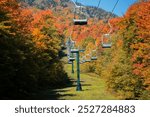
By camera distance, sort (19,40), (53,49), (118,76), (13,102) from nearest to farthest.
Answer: (13,102) → (19,40) → (118,76) → (53,49)

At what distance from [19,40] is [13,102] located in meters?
30.7

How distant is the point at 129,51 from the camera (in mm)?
68438

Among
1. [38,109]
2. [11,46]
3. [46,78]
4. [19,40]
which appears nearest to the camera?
[38,109]

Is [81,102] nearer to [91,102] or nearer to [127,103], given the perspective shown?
[91,102]

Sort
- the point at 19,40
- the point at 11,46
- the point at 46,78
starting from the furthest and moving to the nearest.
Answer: the point at 46,78, the point at 19,40, the point at 11,46

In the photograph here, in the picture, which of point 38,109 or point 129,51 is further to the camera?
point 129,51

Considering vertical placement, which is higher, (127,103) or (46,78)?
(127,103)

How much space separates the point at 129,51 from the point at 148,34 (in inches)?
605

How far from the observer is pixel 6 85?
152 feet

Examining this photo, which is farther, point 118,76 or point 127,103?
point 118,76

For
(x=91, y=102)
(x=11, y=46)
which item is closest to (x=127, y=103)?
(x=91, y=102)

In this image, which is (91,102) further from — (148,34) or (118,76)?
(118,76)

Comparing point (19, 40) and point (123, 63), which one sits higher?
point (19, 40)

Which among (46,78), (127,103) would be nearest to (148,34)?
(46,78)
